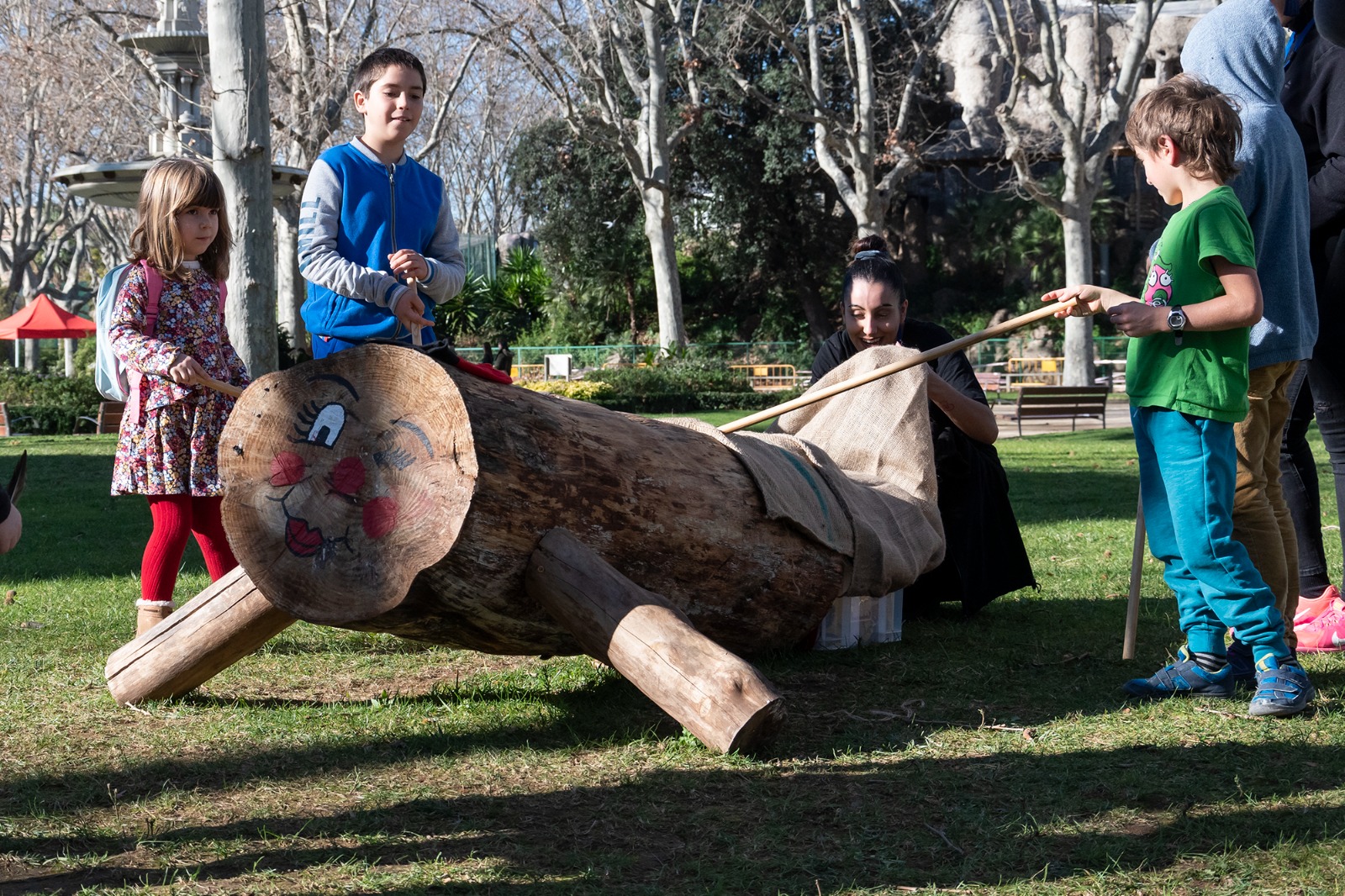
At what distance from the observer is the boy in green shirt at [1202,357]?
340 centimetres

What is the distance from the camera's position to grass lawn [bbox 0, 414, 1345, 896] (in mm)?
2480

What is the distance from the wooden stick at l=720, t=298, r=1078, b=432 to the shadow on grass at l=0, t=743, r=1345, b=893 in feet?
4.36

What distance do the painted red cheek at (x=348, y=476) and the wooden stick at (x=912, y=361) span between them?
1.32 metres

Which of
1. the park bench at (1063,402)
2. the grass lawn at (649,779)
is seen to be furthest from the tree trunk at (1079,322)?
the grass lawn at (649,779)

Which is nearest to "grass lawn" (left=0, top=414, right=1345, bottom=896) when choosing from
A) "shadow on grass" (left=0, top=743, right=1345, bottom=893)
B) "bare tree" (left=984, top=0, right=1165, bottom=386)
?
"shadow on grass" (left=0, top=743, right=1345, bottom=893)

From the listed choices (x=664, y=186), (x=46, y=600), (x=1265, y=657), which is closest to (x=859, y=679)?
(x=1265, y=657)

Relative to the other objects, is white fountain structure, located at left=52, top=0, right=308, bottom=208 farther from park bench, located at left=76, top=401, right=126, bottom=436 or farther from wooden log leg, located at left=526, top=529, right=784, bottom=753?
park bench, located at left=76, top=401, right=126, bottom=436

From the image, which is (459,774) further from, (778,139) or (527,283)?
(527,283)

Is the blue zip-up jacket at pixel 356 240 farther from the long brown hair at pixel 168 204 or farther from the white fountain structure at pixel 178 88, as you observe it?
the white fountain structure at pixel 178 88

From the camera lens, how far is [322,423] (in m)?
3.25

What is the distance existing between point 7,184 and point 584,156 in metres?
Result: 15.9

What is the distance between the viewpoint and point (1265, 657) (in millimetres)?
3447

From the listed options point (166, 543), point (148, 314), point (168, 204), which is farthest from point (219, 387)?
point (168, 204)

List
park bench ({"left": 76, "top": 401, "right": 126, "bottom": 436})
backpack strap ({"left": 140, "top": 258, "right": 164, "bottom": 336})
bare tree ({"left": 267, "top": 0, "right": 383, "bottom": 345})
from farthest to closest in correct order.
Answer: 1. bare tree ({"left": 267, "top": 0, "right": 383, "bottom": 345})
2. park bench ({"left": 76, "top": 401, "right": 126, "bottom": 436})
3. backpack strap ({"left": 140, "top": 258, "right": 164, "bottom": 336})
